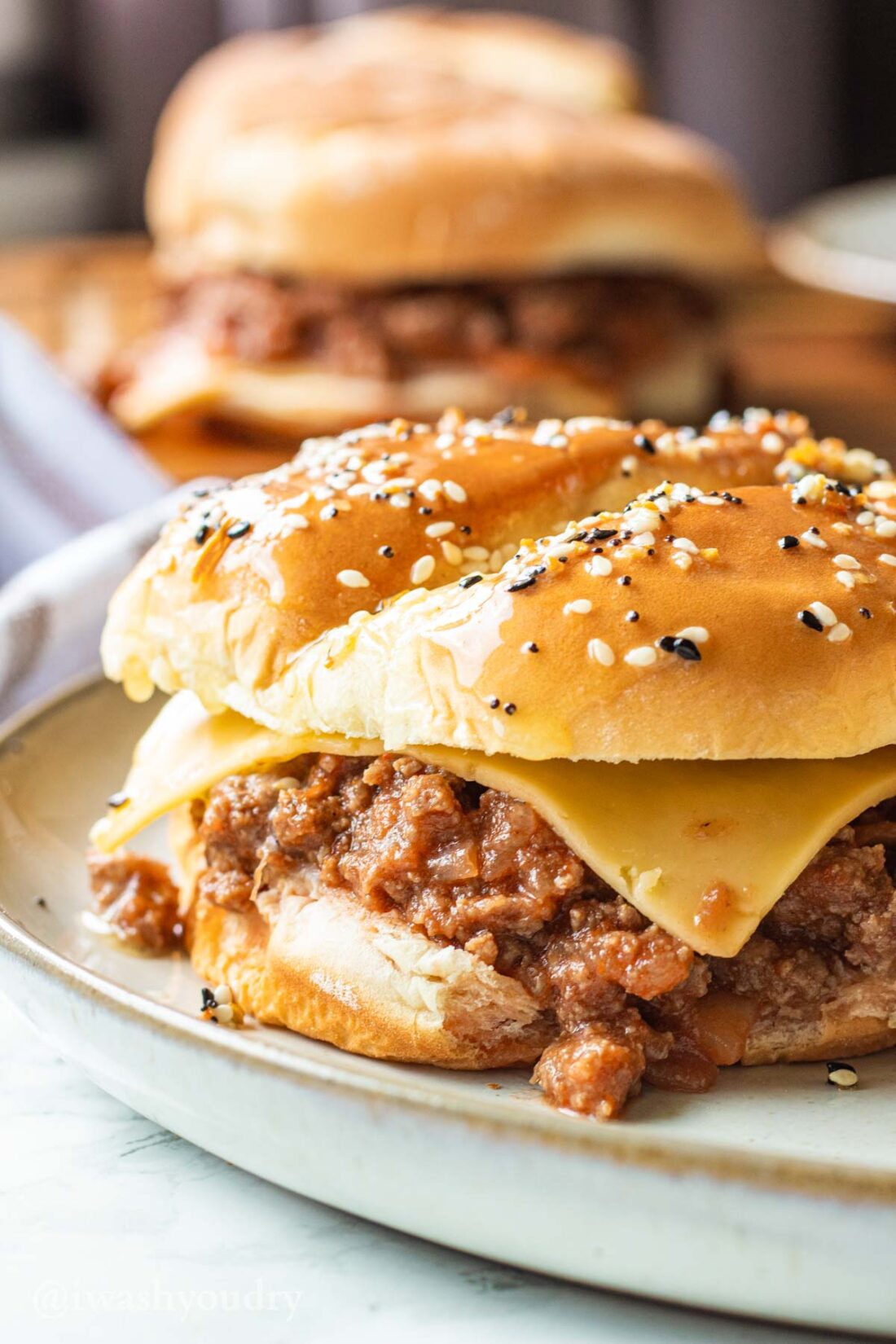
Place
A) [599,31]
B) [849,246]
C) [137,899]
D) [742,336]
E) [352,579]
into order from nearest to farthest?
1. [352,579]
2. [137,899]
3. [849,246]
4. [742,336]
5. [599,31]

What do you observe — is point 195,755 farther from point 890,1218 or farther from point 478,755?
point 890,1218

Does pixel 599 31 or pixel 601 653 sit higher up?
pixel 601 653

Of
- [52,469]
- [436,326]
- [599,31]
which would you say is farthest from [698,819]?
[599,31]

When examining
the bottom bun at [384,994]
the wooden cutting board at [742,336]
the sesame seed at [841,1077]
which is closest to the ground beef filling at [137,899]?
the bottom bun at [384,994]

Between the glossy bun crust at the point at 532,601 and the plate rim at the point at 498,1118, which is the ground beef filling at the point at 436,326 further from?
the plate rim at the point at 498,1118

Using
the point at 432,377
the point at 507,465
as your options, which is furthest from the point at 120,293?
the point at 507,465

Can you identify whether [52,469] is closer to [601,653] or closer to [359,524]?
[359,524]
